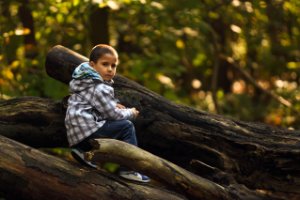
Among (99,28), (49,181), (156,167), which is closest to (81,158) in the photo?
(49,181)

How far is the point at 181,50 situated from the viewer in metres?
13.3

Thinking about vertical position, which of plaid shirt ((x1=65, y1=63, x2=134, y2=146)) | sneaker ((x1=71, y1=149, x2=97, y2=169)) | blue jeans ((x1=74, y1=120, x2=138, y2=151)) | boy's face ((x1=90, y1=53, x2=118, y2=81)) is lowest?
sneaker ((x1=71, y1=149, x2=97, y2=169))

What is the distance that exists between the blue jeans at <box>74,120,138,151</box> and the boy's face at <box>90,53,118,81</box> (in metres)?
0.44

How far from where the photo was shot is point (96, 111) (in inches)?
223

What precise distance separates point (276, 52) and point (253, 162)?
31.7ft

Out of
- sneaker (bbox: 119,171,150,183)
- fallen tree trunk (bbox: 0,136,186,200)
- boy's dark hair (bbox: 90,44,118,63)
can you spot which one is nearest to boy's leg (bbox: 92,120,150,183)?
sneaker (bbox: 119,171,150,183)

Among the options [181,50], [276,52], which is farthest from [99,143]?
[276,52]

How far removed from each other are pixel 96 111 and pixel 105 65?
0.42 metres

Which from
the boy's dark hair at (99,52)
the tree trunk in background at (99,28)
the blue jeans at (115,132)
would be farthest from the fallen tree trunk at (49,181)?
the tree trunk in background at (99,28)

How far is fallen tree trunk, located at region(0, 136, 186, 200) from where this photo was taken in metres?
5.23

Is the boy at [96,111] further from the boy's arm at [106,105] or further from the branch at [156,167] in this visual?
the branch at [156,167]

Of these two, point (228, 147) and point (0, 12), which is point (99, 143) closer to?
point (228, 147)

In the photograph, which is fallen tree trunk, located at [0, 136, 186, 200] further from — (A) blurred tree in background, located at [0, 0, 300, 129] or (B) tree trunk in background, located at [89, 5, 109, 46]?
(B) tree trunk in background, located at [89, 5, 109, 46]

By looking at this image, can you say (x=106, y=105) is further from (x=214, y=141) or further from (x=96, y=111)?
(x=214, y=141)
